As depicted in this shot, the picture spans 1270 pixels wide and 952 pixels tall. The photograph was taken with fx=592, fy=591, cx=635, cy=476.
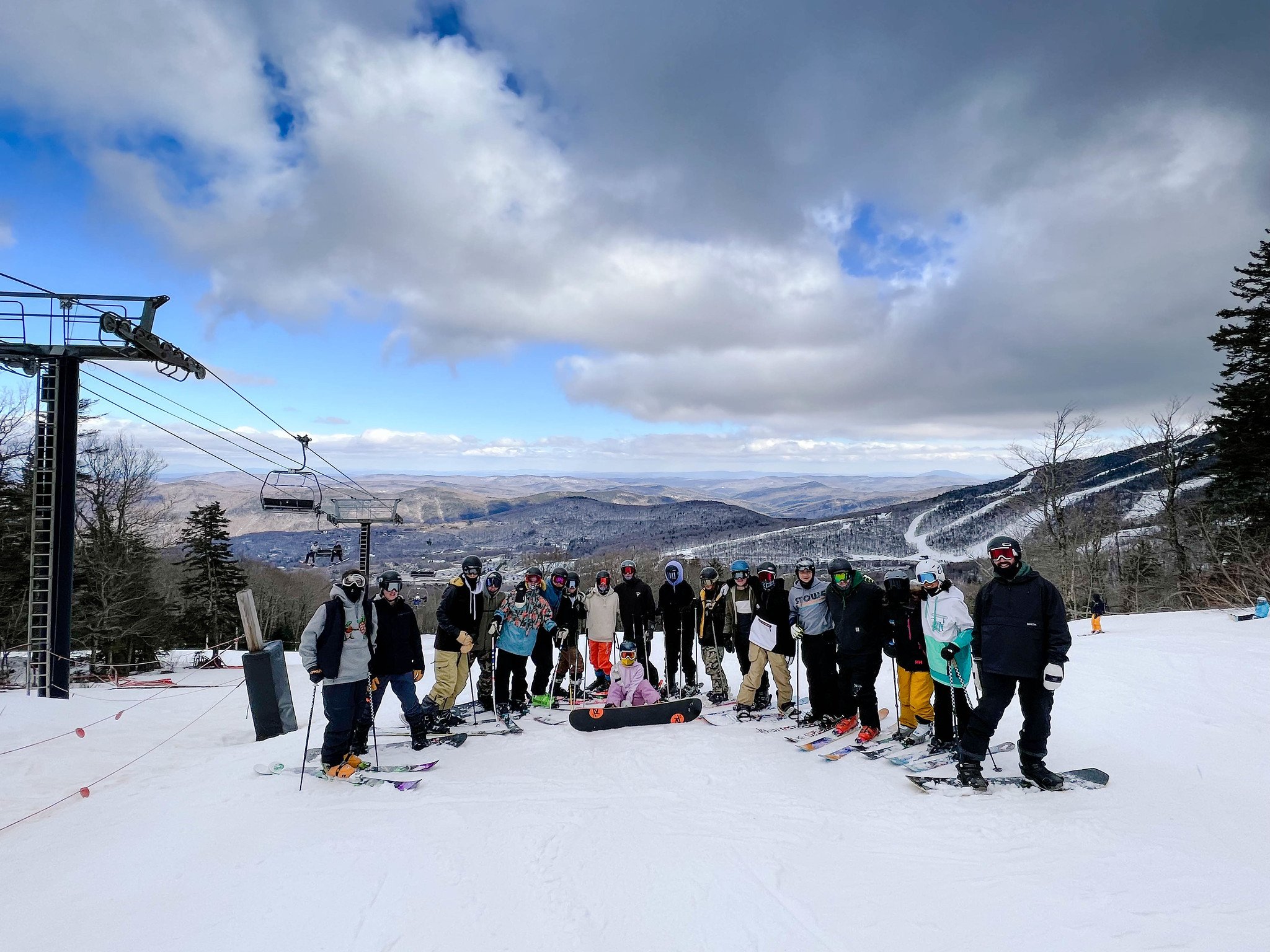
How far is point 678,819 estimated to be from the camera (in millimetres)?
4707

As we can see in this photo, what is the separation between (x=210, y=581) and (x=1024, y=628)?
37.2 metres

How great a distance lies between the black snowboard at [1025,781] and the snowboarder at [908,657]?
1.01 meters

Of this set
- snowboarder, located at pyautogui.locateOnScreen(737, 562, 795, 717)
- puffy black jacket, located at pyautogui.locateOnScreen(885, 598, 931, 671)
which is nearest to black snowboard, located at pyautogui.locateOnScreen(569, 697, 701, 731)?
snowboarder, located at pyautogui.locateOnScreen(737, 562, 795, 717)

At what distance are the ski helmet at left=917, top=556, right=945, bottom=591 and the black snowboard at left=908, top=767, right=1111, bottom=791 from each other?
1782mm

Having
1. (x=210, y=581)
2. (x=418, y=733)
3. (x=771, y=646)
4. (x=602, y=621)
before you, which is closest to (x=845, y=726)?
(x=771, y=646)

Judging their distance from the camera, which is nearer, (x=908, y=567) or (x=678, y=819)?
(x=678, y=819)

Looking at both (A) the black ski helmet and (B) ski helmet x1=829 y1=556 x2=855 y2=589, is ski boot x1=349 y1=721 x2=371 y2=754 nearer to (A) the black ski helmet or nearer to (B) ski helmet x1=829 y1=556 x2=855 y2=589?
(A) the black ski helmet

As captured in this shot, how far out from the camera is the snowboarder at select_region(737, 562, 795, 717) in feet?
24.4

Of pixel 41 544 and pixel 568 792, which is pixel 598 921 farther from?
pixel 41 544

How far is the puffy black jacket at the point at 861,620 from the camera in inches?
255

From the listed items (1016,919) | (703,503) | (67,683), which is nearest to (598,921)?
(1016,919)

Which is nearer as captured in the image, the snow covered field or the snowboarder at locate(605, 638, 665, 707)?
the snow covered field

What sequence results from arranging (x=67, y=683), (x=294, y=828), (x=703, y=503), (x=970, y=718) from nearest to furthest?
(x=294, y=828) < (x=970, y=718) < (x=67, y=683) < (x=703, y=503)

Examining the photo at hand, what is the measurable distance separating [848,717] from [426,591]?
84.8 meters
